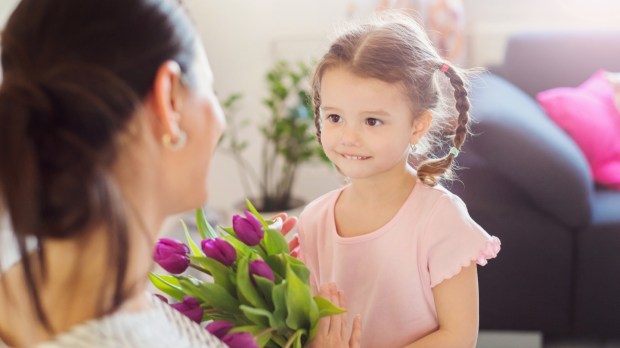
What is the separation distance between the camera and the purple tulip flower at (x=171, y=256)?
1.04 meters

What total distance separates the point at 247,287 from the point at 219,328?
6 cm

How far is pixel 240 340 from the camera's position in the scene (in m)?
0.93

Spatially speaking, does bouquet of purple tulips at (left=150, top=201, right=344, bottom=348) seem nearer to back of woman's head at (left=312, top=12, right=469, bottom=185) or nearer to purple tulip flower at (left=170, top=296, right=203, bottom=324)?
purple tulip flower at (left=170, top=296, right=203, bottom=324)

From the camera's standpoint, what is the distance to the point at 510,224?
228 centimetres

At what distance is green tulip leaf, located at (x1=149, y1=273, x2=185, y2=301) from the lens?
42.9 inches

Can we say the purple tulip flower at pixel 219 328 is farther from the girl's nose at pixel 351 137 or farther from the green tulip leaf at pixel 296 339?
the girl's nose at pixel 351 137

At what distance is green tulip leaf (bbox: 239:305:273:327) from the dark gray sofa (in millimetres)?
1413

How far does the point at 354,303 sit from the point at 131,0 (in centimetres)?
66

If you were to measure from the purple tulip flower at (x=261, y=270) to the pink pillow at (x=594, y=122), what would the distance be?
190 cm

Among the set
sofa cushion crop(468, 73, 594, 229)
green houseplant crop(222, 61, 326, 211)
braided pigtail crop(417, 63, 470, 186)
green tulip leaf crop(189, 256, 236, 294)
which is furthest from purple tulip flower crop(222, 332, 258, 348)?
green houseplant crop(222, 61, 326, 211)

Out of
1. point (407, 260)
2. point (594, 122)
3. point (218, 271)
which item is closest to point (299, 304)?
point (218, 271)

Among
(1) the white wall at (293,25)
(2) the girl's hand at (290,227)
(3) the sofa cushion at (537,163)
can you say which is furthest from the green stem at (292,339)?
(1) the white wall at (293,25)

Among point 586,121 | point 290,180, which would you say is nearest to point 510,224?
point 586,121

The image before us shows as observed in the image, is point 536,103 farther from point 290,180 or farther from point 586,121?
point 290,180
